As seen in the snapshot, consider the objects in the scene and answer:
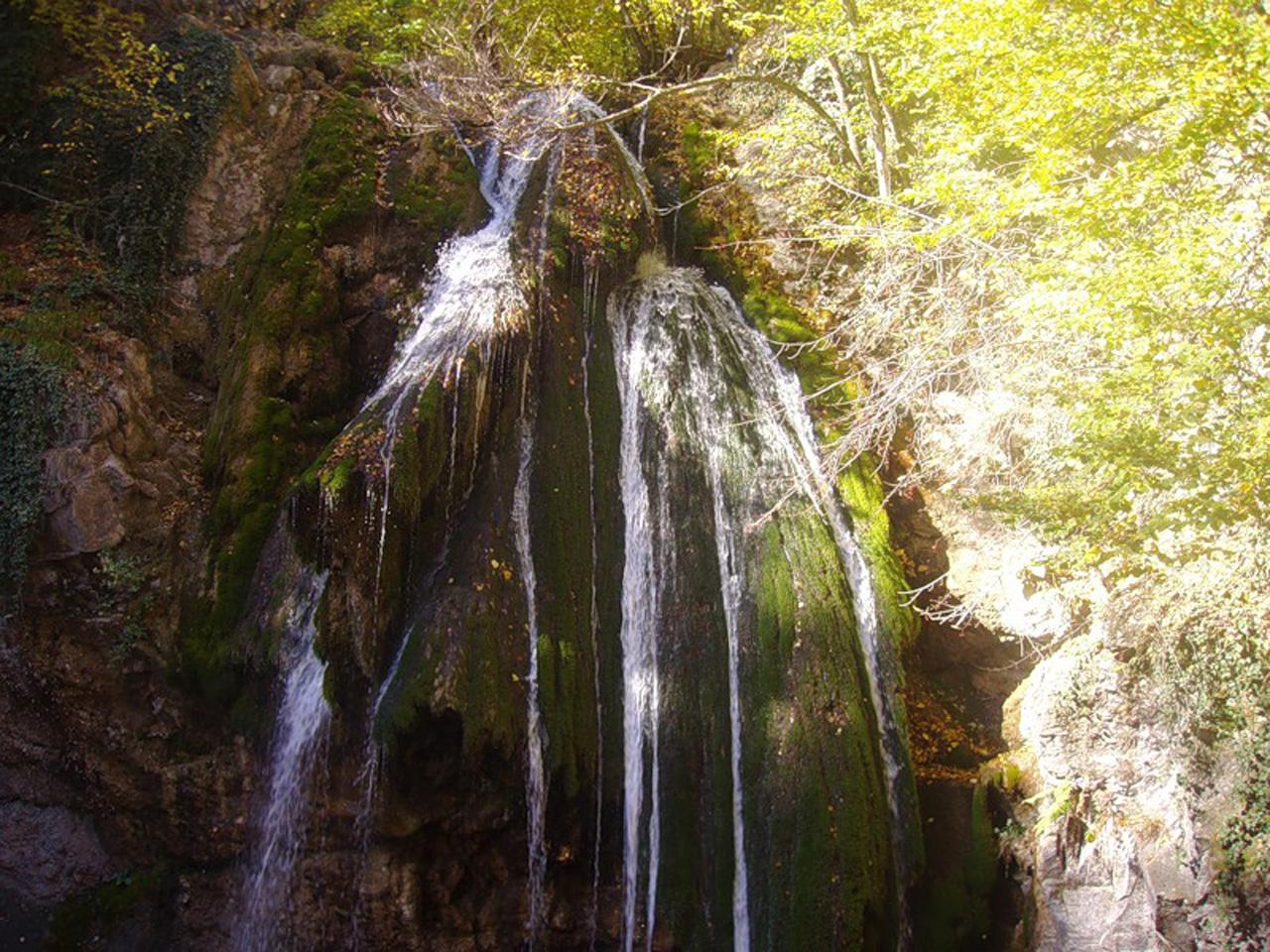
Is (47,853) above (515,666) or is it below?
below

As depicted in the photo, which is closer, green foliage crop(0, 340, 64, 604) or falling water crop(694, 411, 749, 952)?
falling water crop(694, 411, 749, 952)

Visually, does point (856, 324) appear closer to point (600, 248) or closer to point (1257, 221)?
point (600, 248)

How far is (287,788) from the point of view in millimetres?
6047

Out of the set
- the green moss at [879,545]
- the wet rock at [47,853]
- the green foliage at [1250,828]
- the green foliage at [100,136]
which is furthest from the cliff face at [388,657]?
the green foliage at [1250,828]

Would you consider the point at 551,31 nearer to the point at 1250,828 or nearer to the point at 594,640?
the point at 594,640

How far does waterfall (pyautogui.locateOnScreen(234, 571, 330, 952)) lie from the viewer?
6.04 m

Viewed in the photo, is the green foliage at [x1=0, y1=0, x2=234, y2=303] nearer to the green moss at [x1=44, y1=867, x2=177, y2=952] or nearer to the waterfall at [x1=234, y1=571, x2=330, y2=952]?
the waterfall at [x1=234, y1=571, x2=330, y2=952]

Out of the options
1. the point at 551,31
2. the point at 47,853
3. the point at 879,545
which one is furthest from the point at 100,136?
the point at 879,545

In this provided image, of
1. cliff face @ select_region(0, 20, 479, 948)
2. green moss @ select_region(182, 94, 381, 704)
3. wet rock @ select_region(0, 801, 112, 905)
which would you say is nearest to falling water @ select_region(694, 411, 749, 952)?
cliff face @ select_region(0, 20, 479, 948)

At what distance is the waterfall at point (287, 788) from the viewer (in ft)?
19.8

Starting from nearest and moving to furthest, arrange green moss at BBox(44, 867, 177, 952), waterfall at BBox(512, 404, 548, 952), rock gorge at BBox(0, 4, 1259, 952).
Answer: rock gorge at BBox(0, 4, 1259, 952) < waterfall at BBox(512, 404, 548, 952) < green moss at BBox(44, 867, 177, 952)

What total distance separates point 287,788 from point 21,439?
3.58m

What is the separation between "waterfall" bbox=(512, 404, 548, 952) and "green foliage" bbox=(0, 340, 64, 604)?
152 inches

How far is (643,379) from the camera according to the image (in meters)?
7.62
